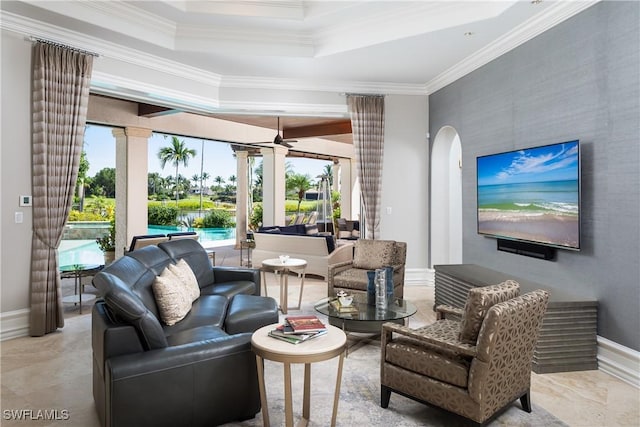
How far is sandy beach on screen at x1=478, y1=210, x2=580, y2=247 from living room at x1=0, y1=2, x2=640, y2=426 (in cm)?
11

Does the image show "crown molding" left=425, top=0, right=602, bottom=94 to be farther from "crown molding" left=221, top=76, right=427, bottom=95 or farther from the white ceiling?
"crown molding" left=221, top=76, right=427, bottom=95

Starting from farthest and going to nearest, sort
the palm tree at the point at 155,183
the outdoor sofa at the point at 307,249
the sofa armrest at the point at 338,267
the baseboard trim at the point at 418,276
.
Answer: the palm tree at the point at 155,183
the outdoor sofa at the point at 307,249
the baseboard trim at the point at 418,276
the sofa armrest at the point at 338,267

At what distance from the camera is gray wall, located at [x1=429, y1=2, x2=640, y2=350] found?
3.04 meters

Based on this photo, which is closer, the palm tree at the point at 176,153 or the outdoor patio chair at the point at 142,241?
the outdoor patio chair at the point at 142,241

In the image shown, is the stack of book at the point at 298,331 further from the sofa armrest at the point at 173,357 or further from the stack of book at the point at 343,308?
the stack of book at the point at 343,308

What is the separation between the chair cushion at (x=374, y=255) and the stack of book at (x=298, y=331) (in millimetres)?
2694

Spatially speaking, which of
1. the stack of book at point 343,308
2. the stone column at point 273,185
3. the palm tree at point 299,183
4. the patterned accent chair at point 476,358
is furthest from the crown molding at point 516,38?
the palm tree at point 299,183

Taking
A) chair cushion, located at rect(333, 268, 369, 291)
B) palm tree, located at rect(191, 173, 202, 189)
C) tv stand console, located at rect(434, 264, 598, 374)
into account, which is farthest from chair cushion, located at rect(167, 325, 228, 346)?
palm tree, located at rect(191, 173, 202, 189)

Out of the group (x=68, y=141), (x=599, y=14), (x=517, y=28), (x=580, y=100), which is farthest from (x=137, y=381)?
(x=517, y=28)

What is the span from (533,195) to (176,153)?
895 cm

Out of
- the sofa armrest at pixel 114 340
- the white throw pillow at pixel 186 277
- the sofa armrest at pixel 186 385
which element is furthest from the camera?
the white throw pillow at pixel 186 277

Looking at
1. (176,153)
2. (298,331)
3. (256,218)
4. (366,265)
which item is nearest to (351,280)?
(366,265)

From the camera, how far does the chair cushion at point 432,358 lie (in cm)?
231

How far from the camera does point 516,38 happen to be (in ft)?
13.9
